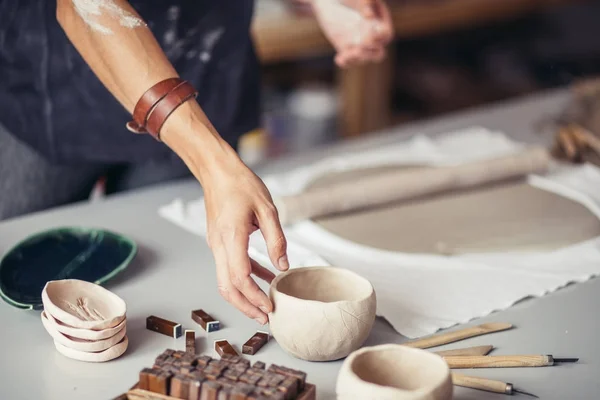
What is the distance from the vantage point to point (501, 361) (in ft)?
2.95

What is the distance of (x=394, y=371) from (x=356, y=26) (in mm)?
730

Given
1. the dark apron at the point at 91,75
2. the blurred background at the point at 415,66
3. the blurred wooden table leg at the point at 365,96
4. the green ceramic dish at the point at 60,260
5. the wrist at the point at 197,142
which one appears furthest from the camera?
the blurred wooden table leg at the point at 365,96

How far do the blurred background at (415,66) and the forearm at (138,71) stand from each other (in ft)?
4.17

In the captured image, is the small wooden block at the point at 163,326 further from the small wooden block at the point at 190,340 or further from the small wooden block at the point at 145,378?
the small wooden block at the point at 145,378

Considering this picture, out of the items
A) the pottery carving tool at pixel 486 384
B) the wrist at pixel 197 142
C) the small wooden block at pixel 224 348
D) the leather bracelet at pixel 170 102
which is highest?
the leather bracelet at pixel 170 102

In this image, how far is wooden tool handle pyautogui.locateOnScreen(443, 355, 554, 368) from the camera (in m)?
0.89

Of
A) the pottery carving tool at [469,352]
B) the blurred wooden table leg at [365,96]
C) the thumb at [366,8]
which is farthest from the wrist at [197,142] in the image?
the blurred wooden table leg at [365,96]

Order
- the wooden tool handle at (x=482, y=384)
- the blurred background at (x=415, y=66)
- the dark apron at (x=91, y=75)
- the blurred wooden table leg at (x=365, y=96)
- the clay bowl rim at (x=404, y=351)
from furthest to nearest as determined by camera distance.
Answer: the blurred wooden table leg at (x=365, y=96) → the blurred background at (x=415, y=66) → the dark apron at (x=91, y=75) → the wooden tool handle at (x=482, y=384) → the clay bowl rim at (x=404, y=351)

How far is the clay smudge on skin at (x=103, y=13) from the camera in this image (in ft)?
3.37

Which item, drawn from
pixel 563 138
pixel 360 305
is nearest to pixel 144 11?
pixel 360 305

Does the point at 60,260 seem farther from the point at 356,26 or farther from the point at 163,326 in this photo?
the point at 356,26

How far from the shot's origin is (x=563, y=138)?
61.5 inches

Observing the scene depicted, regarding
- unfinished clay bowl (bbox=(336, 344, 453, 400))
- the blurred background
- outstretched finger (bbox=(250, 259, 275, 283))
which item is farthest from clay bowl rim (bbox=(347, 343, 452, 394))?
the blurred background

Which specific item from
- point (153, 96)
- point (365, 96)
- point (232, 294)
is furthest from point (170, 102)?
point (365, 96)
